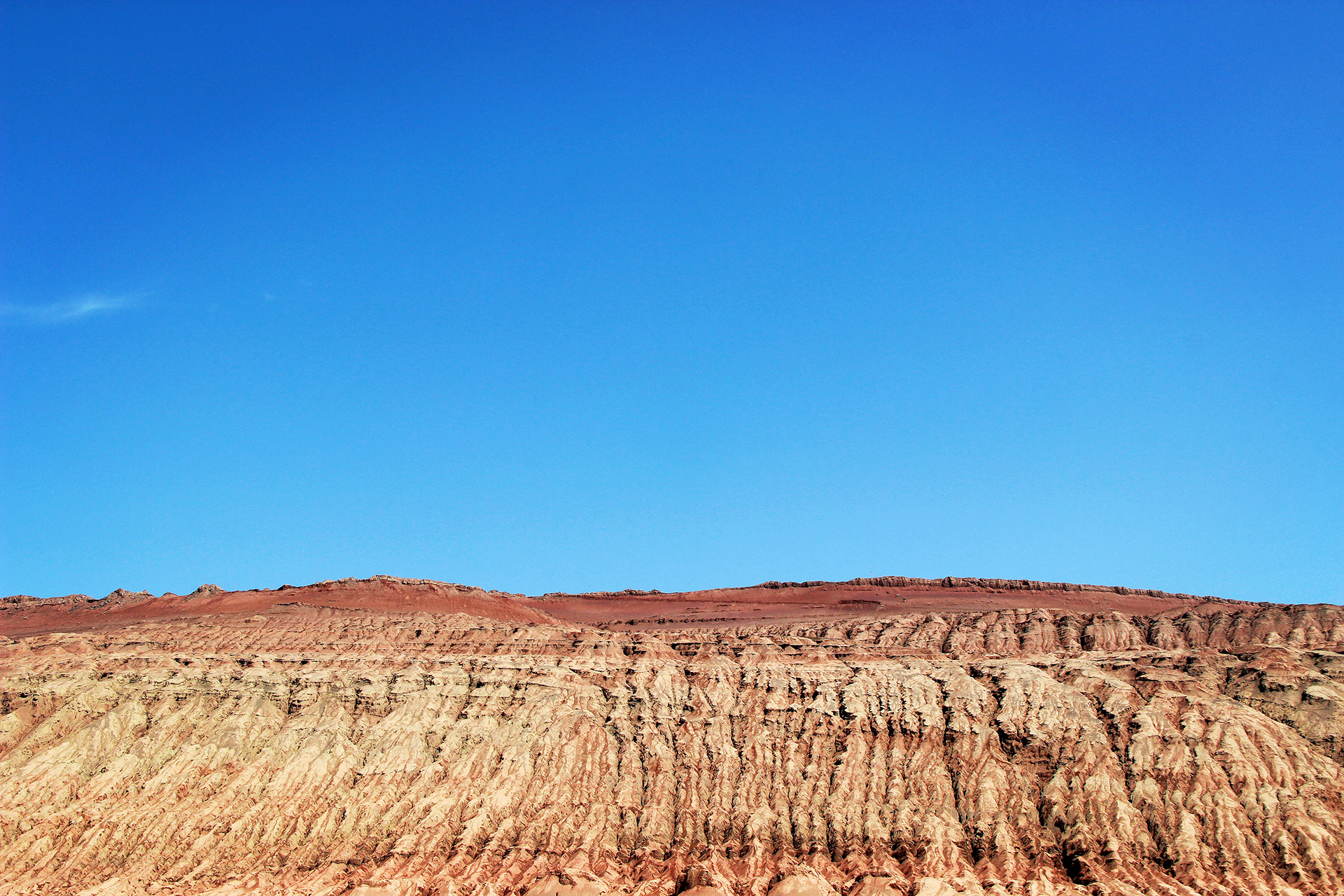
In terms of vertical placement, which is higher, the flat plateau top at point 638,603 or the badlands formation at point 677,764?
the flat plateau top at point 638,603

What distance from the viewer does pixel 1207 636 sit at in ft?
228

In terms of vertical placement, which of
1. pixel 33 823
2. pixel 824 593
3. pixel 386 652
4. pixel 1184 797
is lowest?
pixel 33 823

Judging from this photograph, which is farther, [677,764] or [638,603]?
[638,603]

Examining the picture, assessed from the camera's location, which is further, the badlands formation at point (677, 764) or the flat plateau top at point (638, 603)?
the flat plateau top at point (638, 603)

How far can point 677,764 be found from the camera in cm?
5425

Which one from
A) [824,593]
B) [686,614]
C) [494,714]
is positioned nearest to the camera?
[494,714]

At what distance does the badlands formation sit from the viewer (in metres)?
47.1

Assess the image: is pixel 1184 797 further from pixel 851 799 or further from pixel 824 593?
pixel 824 593

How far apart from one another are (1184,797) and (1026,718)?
7.63 metres

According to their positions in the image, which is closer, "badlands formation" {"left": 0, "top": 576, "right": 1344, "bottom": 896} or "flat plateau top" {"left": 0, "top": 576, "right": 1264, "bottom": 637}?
"badlands formation" {"left": 0, "top": 576, "right": 1344, "bottom": 896}

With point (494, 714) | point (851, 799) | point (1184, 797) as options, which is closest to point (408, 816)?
point (494, 714)

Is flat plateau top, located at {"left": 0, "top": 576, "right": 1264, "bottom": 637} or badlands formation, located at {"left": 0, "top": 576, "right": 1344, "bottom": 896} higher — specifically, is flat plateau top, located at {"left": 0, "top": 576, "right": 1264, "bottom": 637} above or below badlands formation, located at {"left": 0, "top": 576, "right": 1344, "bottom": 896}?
above

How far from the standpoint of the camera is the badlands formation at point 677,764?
4706 cm

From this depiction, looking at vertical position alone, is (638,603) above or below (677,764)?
above
